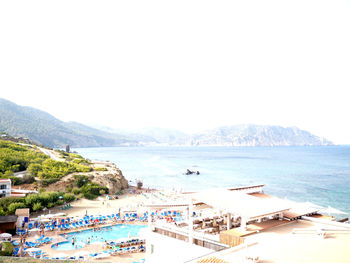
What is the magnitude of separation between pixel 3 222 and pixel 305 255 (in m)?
21.3

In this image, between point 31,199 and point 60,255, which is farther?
point 31,199

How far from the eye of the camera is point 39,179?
38.5 meters

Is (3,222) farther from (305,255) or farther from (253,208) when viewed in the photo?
(305,255)

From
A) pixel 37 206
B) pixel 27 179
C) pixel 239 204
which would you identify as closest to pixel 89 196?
pixel 37 206

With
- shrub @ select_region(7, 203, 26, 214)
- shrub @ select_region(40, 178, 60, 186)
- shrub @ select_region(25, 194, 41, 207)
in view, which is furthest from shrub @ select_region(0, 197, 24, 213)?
shrub @ select_region(40, 178, 60, 186)

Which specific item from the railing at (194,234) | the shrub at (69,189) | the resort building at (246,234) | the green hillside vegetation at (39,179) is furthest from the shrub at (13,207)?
the railing at (194,234)

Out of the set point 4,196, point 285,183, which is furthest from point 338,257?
point 285,183

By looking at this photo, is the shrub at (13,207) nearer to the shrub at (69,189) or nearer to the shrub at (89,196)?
the shrub at (89,196)

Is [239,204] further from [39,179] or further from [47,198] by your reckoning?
[39,179]

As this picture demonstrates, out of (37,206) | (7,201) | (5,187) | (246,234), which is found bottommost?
(37,206)

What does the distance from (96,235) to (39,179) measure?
813 inches

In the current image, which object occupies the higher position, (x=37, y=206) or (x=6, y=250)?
(x=6, y=250)

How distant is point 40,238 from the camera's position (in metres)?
20.0

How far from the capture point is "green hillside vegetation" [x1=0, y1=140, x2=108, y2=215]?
27.0 metres
